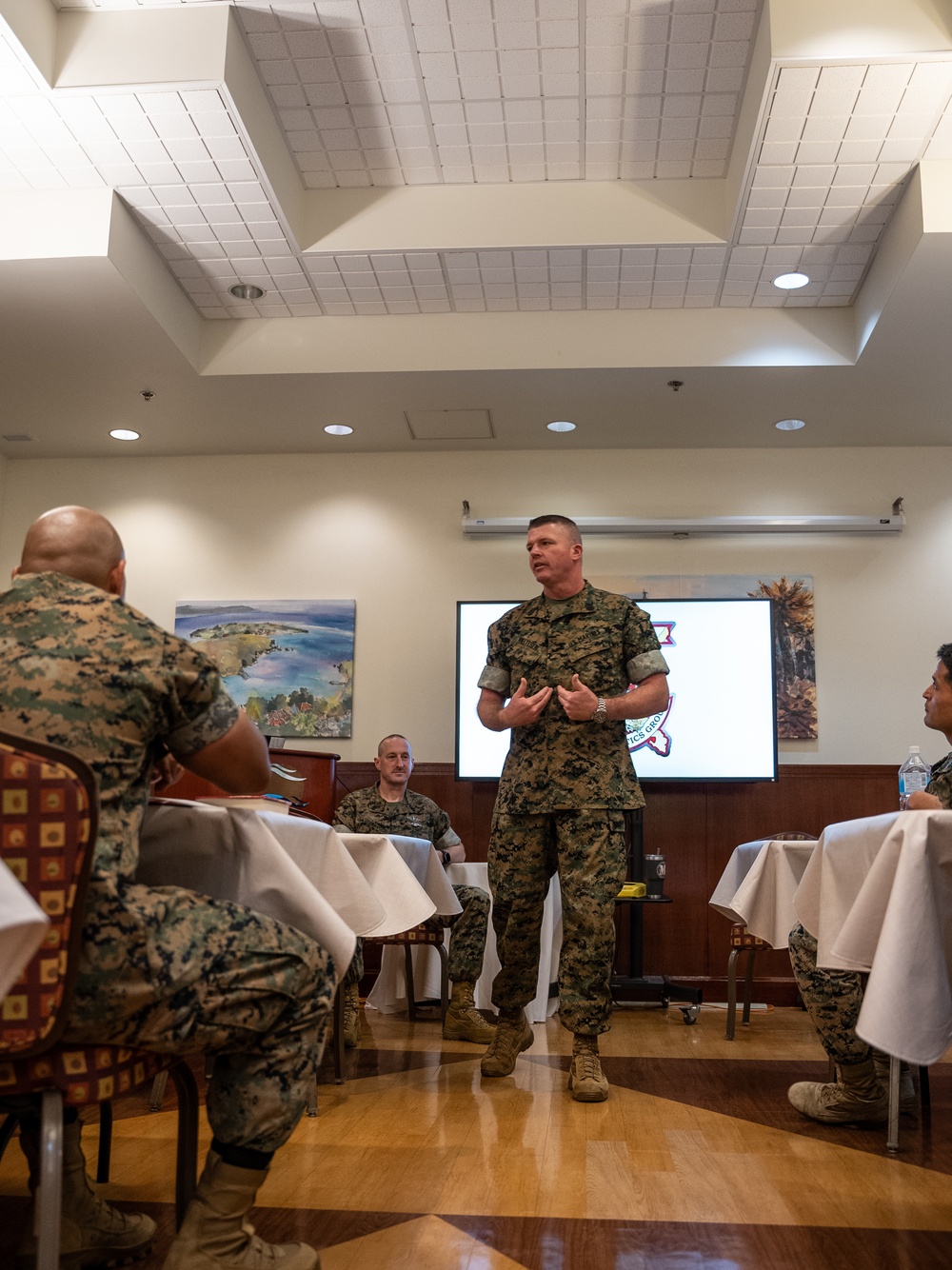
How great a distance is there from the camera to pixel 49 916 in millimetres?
1271

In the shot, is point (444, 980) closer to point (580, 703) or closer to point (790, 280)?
point (580, 703)

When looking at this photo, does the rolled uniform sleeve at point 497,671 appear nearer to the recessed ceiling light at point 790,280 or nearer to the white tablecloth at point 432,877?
the white tablecloth at point 432,877

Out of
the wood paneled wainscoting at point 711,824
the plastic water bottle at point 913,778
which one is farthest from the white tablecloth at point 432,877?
the wood paneled wainscoting at point 711,824

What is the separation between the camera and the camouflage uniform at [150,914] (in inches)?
53.6

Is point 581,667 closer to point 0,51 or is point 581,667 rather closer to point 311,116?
point 311,116

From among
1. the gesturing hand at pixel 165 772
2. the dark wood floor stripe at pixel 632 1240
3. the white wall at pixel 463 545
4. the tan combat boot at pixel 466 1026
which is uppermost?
the white wall at pixel 463 545

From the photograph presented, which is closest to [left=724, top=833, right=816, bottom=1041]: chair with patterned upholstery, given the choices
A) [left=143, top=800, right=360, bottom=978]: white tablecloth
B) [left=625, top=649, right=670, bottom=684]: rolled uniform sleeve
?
[left=625, top=649, right=670, bottom=684]: rolled uniform sleeve

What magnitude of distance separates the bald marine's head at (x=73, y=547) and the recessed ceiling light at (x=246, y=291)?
381 cm

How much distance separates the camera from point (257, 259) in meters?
4.96

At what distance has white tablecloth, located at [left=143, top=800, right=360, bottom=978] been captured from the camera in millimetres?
1689

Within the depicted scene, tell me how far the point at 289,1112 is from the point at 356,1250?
451mm

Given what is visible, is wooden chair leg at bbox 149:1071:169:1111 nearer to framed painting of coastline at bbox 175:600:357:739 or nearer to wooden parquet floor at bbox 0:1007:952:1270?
wooden parquet floor at bbox 0:1007:952:1270

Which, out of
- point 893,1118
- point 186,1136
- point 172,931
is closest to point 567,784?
point 893,1118

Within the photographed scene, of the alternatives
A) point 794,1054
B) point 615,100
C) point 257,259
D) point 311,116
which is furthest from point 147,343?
point 794,1054
